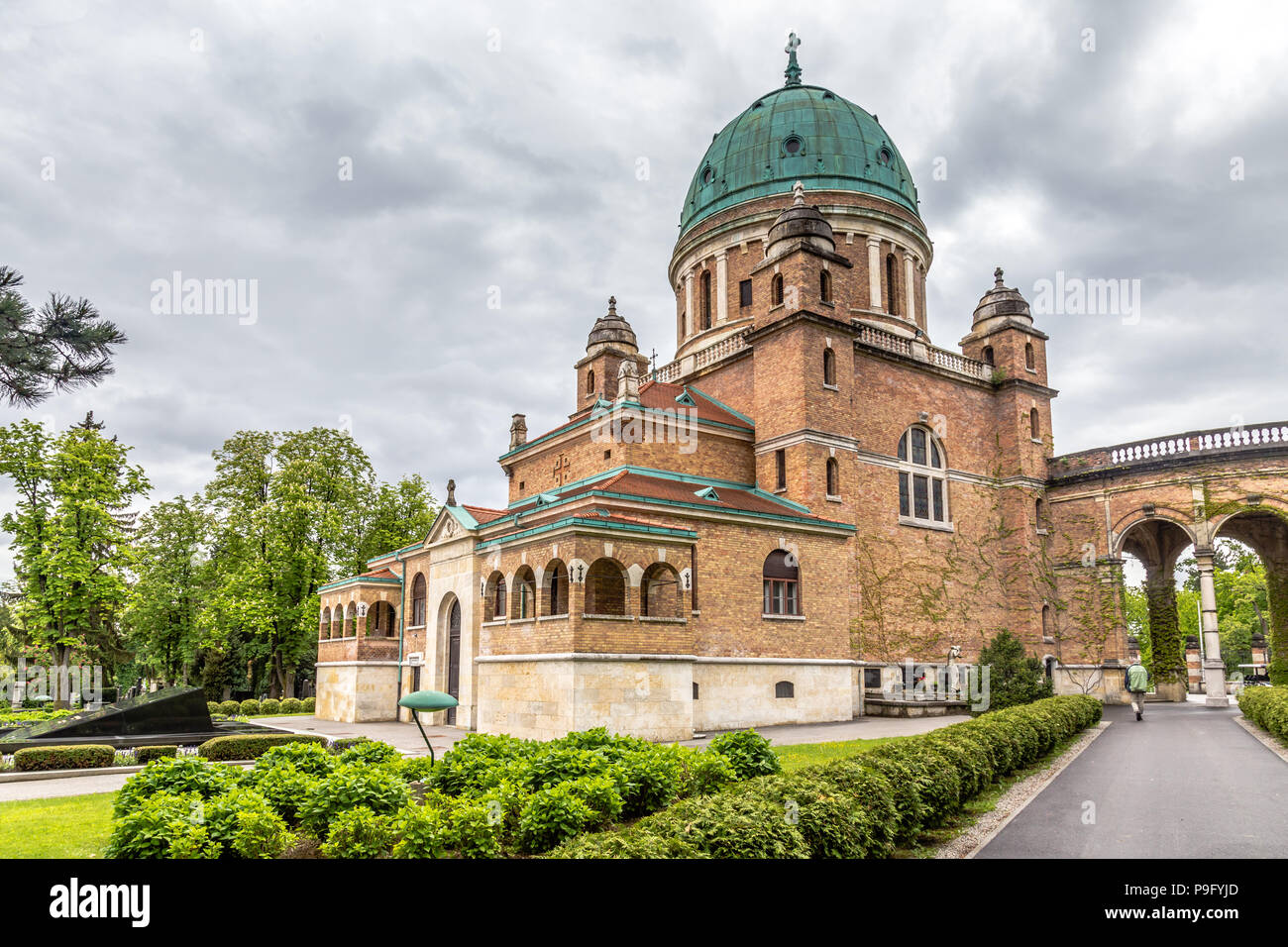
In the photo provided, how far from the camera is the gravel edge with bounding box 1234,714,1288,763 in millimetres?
18000

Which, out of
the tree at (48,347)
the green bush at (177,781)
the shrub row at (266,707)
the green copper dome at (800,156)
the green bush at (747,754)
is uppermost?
the green copper dome at (800,156)

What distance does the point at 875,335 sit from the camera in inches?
1368

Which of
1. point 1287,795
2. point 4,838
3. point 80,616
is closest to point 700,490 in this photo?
point 1287,795

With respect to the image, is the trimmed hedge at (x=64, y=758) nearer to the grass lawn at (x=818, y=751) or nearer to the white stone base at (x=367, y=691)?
the white stone base at (x=367, y=691)

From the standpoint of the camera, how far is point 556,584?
80.3ft

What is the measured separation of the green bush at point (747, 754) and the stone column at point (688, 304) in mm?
27998

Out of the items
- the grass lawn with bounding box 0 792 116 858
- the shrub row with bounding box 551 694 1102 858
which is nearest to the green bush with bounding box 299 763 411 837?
the grass lawn with bounding box 0 792 116 858

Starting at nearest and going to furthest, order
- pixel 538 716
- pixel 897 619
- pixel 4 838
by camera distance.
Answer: pixel 4 838, pixel 538 716, pixel 897 619

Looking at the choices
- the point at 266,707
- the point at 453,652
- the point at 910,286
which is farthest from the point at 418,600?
the point at 910,286

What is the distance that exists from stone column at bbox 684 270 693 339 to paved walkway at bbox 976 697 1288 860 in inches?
978

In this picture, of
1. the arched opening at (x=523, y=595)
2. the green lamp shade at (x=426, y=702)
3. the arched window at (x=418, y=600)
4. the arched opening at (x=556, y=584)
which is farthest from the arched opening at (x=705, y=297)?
the green lamp shade at (x=426, y=702)

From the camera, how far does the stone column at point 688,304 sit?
40.3 metres
